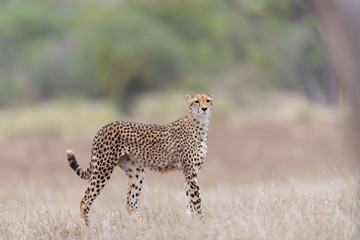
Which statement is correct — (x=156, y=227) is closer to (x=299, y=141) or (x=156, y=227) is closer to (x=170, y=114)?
(x=299, y=141)

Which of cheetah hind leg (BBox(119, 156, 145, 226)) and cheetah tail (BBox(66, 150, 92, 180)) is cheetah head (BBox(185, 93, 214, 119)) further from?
cheetah tail (BBox(66, 150, 92, 180))

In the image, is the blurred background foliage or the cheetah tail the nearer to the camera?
the cheetah tail

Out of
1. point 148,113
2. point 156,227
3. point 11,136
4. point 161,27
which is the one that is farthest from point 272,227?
point 161,27

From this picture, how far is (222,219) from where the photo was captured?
490 centimetres

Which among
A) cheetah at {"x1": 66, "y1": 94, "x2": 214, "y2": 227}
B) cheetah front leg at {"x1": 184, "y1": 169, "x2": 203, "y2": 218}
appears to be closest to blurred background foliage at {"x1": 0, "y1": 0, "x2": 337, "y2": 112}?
cheetah at {"x1": 66, "y1": 94, "x2": 214, "y2": 227}

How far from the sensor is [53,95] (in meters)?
29.8

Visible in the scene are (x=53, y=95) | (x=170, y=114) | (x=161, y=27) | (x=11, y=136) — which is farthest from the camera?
(x=161, y=27)

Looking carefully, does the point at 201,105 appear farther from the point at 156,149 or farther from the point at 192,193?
the point at 192,193

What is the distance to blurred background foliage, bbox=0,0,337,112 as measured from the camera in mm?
27078

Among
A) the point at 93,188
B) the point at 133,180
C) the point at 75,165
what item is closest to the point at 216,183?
the point at 133,180

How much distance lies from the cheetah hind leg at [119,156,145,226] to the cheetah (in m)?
0.13

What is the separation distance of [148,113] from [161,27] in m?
11.6

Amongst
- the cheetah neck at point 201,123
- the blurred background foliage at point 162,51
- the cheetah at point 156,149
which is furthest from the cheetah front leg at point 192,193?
the blurred background foliage at point 162,51

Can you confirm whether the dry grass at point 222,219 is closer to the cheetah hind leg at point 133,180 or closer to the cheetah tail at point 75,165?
the cheetah hind leg at point 133,180
